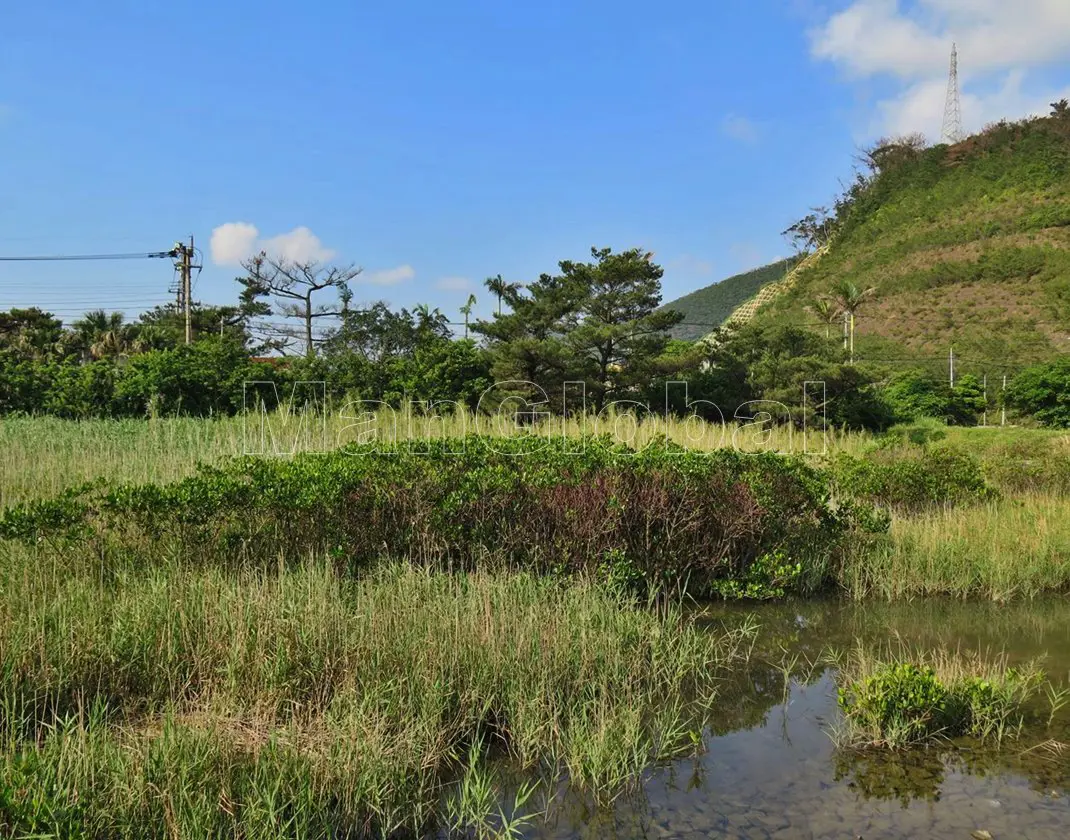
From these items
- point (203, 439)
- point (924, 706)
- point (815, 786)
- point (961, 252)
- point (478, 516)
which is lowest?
point (815, 786)

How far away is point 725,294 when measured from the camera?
2633 inches

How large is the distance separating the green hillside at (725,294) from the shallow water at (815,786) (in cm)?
5929

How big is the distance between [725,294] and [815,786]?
6595 centimetres

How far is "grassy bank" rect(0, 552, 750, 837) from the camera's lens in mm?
2773

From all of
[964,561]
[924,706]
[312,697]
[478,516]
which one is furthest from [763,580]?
[312,697]

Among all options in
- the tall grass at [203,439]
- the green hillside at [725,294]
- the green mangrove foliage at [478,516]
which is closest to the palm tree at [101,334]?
the tall grass at [203,439]

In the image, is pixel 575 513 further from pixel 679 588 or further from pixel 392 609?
pixel 392 609

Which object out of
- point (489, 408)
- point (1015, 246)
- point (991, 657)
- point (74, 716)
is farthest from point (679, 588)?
point (1015, 246)

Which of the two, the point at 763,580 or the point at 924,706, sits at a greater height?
the point at 763,580

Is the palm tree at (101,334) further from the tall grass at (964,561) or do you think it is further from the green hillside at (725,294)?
the green hillside at (725,294)

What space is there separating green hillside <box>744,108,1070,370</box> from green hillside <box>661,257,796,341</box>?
813 cm

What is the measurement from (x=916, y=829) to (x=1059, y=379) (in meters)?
24.0

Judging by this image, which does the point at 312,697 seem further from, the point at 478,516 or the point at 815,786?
the point at 478,516

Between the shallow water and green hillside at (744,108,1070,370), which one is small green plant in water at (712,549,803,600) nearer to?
the shallow water
